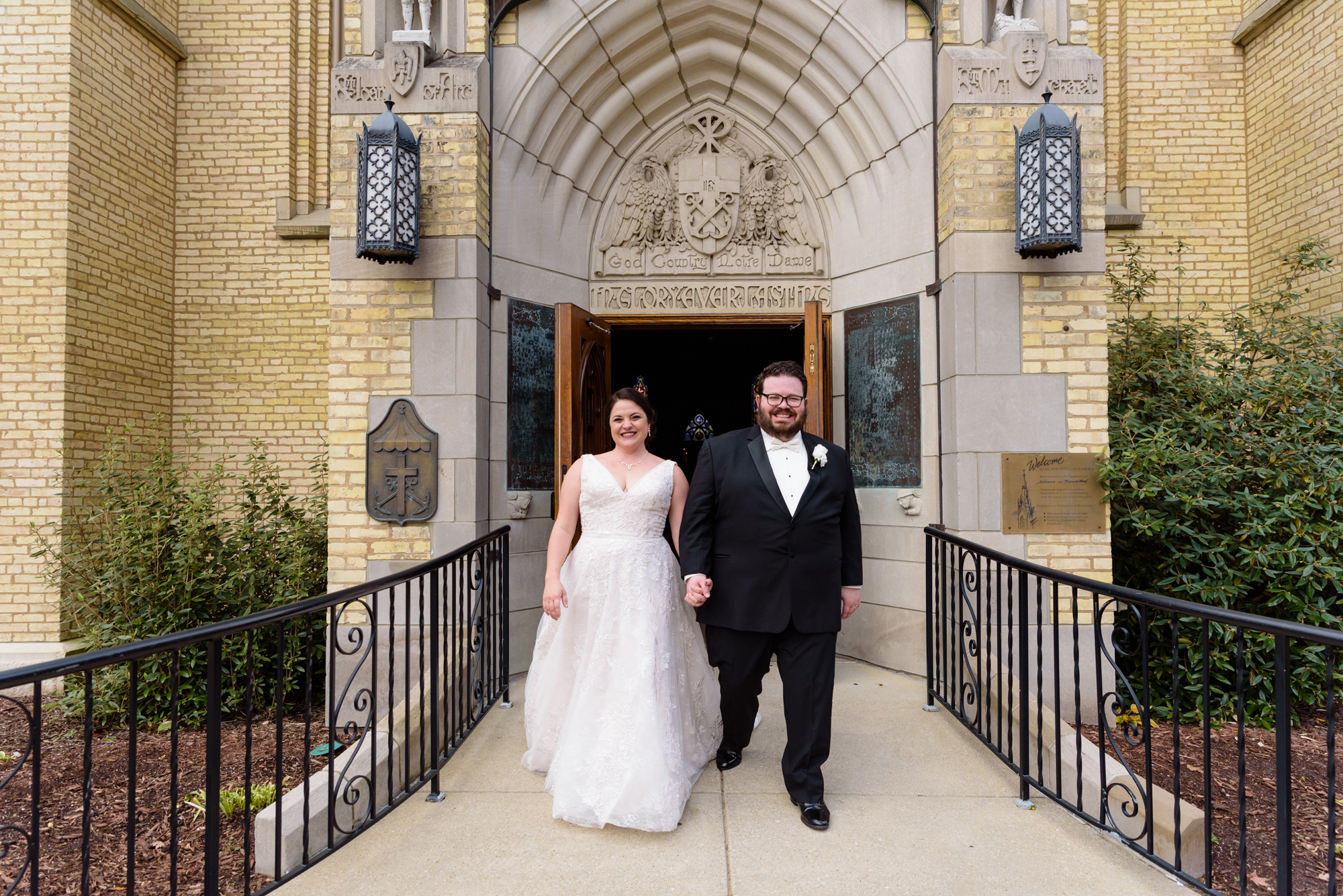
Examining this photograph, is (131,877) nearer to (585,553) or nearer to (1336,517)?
(585,553)

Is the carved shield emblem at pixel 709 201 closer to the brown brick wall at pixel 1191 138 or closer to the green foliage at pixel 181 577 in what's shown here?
the green foliage at pixel 181 577

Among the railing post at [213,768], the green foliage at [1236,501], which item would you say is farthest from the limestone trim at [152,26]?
the green foliage at [1236,501]

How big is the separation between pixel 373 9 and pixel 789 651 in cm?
513

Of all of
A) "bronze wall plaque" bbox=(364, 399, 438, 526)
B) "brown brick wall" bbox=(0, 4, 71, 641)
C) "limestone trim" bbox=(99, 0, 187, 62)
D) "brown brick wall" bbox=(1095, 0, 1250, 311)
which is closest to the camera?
"bronze wall plaque" bbox=(364, 399, 438, 526)

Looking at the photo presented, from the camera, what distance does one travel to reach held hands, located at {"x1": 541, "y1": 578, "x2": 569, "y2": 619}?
3.28m

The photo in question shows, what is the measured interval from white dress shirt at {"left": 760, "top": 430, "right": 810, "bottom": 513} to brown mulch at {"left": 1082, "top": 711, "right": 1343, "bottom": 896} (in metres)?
1.80

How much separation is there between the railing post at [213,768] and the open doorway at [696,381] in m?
7.51

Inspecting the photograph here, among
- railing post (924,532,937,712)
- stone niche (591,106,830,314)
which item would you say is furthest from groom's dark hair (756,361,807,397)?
stone niche (591,106,830,314)

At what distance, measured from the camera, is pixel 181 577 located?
528cm

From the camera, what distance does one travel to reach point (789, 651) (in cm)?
305

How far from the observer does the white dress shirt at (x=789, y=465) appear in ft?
10.1

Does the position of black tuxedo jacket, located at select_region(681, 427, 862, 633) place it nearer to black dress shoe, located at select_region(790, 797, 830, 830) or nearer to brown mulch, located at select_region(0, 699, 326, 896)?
black dress shoe, located at select_region(790, 797, 830, 830)

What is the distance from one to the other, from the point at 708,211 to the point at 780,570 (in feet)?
13.1

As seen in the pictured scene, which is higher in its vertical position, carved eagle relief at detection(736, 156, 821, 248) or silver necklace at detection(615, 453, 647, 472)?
carved eagle relief at detection(736, 156, 821, 248)
